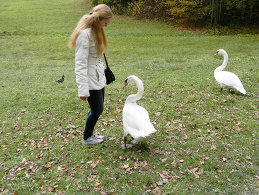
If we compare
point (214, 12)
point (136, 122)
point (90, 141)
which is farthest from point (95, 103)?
point (214, 12)

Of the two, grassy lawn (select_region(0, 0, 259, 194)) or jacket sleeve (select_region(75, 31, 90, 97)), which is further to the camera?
grassy lawn (select_region(0, 0, 259, 194))

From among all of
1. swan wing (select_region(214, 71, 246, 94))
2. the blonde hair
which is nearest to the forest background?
swan wing (select_region(214, 71, 246, 94))

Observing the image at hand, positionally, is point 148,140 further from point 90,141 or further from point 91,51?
point 91,51

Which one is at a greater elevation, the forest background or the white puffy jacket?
the white puffy jacket

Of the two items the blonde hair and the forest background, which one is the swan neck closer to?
the blonde hair

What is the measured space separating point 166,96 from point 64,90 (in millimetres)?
4354

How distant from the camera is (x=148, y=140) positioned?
5.05 meters

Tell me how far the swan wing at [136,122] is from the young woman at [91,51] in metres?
0.71

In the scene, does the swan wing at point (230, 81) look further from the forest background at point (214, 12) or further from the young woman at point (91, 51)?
the forest background at point (214, 12)

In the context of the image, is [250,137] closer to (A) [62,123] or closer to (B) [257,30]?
(A) [62,123]

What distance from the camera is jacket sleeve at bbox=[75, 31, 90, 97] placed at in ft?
13.2

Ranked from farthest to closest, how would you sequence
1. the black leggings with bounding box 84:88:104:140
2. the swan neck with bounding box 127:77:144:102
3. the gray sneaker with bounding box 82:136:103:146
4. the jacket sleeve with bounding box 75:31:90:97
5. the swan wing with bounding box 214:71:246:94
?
the swan wing with bounding box 214:71:246:94
the gray sneaker with bounding box 82:136:103:146
the swan neck with bounding box 127:77:144:102
the black leggings with bounding box 84:88:104:140
the jacket sleeve with bounding box 75:31:90:97

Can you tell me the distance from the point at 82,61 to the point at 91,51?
0.29 meters

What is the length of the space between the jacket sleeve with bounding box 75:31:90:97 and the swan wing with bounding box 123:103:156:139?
107 cm
